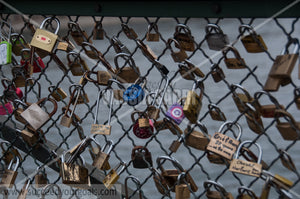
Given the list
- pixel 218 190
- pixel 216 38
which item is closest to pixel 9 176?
pixel 218 190

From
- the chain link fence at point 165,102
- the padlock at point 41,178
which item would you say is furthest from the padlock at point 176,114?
the padlock at point 41,178

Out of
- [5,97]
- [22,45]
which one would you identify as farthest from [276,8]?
[5,97]

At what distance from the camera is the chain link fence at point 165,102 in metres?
1.18

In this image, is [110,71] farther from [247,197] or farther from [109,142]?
[247,197]

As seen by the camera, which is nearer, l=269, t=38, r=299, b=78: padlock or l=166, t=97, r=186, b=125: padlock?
l=269, t=38, r=299, b=78: padlock

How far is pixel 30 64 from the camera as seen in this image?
1.38 m

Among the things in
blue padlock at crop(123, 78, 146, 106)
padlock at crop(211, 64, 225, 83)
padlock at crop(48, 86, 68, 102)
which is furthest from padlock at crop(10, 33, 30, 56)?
padlock at crop(211, 64, 225, 83)

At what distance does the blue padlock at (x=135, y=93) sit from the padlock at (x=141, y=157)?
133mm

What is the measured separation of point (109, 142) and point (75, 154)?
0.33 ft

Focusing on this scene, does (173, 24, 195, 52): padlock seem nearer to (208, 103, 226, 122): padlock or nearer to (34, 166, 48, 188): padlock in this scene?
(208, 103, 226, 122): padlock

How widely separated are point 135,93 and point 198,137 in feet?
0.66

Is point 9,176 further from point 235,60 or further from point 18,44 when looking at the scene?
point 235,60

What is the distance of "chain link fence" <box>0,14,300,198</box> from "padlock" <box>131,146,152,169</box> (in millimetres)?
19

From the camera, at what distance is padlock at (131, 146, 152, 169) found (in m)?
→ 1.29
